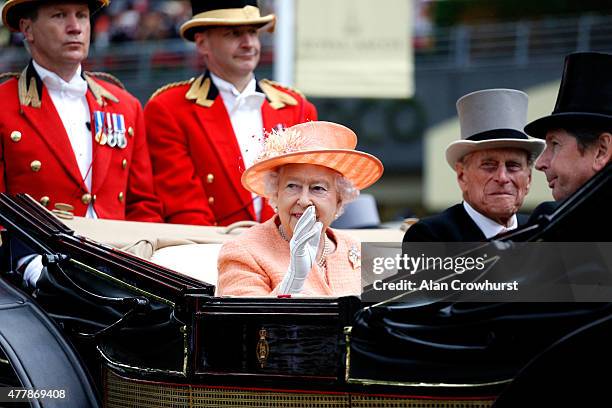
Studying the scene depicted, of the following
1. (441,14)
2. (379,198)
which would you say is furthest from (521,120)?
(441,14)

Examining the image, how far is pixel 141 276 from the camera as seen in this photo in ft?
10.6

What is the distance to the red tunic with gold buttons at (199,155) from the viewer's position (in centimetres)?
479

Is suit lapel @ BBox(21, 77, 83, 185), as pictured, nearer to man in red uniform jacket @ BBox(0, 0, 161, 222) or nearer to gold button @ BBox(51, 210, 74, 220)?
man in red uniform jacket @ BBox(0, 0, 161, 222)

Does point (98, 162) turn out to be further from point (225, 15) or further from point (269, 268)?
point (269, 268)

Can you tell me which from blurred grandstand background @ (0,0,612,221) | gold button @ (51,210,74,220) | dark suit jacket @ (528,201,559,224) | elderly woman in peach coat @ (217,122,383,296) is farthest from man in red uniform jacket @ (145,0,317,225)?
blurred grandstand background @ (0,0,612,221)

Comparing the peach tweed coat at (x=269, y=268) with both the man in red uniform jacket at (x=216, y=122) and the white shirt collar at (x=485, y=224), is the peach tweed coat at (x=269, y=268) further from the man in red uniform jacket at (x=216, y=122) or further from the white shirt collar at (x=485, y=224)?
the man in red uniform jacket at (x=216, y=122)

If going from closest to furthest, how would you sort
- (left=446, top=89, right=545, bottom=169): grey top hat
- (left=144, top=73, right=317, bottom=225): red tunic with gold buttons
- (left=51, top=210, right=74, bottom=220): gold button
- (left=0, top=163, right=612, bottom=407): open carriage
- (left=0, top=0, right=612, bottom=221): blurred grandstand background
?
(left=0, top=163, right=612, bottom=407): open carriage < (left=446, top=89, right=545, bottom=169): grey top hat < (left=51, top=210, right=74, bottom=220): gold button < (left=144, top=73, right=317, bottom=225): red tunic with gold buttons < (left=0, top=0, right=612, bottom=221): blurred grandstand background

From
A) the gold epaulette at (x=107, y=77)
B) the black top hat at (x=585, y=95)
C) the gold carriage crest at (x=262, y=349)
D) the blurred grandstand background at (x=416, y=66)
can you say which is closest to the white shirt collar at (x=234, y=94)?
the gold epaulette at (x=107, y=77)

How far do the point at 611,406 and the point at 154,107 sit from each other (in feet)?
9.44

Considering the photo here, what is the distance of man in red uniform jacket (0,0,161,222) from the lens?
4.36 metres

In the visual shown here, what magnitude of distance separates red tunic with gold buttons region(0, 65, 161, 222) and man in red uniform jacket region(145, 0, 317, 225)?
0.14 m

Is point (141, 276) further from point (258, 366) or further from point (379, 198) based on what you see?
point (379, 198)

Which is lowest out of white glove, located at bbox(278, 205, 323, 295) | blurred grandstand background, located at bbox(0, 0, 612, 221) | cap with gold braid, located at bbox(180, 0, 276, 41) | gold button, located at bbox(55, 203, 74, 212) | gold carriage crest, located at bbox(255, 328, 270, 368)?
gold carriage crest, located at bbox(255, 328, 270, 368)

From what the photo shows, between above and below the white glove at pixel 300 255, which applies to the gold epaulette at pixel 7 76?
above
